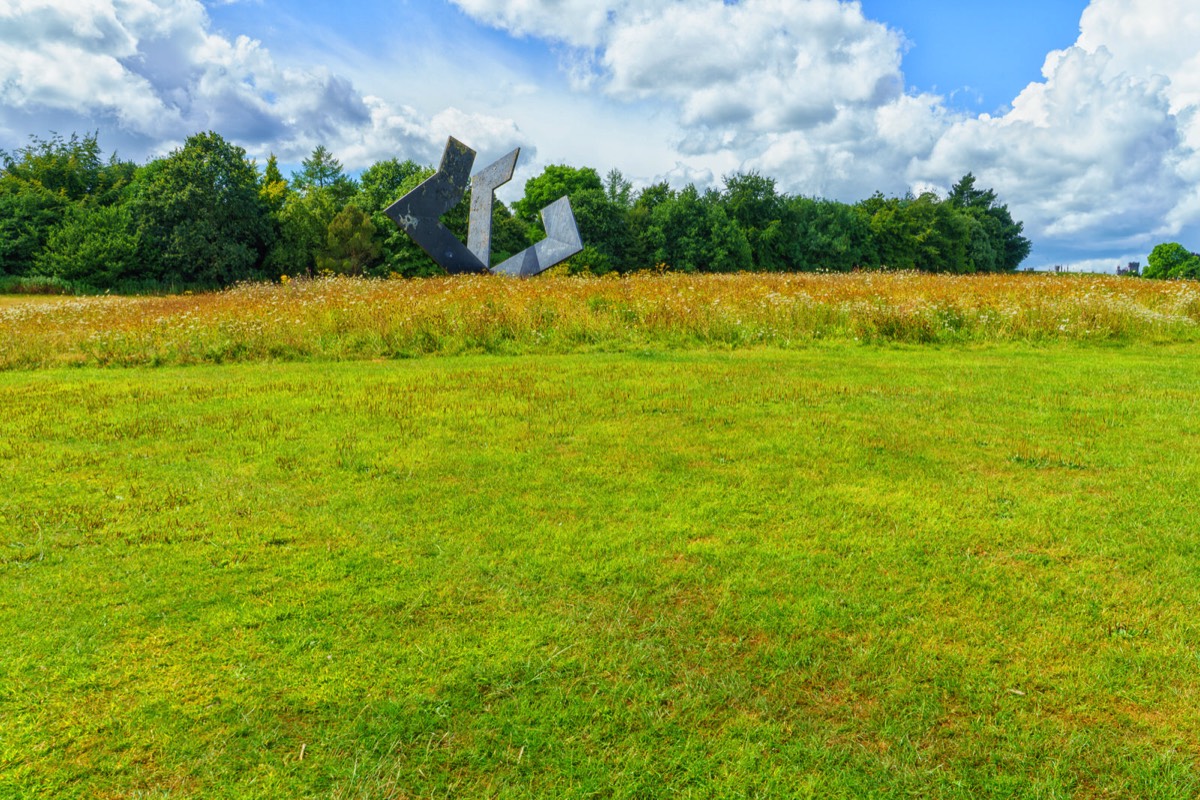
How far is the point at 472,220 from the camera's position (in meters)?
20.4

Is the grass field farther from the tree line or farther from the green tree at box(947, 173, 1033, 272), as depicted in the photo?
the green tree at box(947, 173, 1033, 272)

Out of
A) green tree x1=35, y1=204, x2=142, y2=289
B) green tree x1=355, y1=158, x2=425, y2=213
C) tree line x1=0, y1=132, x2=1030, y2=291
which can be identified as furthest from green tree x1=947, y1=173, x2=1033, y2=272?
green tree x1=35, y1=204, x2=142, y2=289

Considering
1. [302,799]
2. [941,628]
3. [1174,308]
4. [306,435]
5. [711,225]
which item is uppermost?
→ [711,225]

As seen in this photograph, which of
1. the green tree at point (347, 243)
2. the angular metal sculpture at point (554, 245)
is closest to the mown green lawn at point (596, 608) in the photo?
the angular metal sculpture at point (554, 245)

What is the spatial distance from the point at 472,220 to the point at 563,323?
11405mm

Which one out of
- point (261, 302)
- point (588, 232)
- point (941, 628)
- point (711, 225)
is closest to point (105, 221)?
point (588, 232)

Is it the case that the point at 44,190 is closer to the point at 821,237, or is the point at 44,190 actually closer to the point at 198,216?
the point at 198,216

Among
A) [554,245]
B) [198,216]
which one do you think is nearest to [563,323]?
[554,245]

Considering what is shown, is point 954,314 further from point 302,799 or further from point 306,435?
point 302,799

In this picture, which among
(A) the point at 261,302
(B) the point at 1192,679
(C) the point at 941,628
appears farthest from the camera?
(A) the point at 261,302

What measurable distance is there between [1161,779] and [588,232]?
37.3m

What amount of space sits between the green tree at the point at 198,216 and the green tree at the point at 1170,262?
5487cm

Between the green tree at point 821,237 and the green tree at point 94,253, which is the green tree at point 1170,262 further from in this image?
the green tree at point 94,253

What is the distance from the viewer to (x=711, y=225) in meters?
39.6
